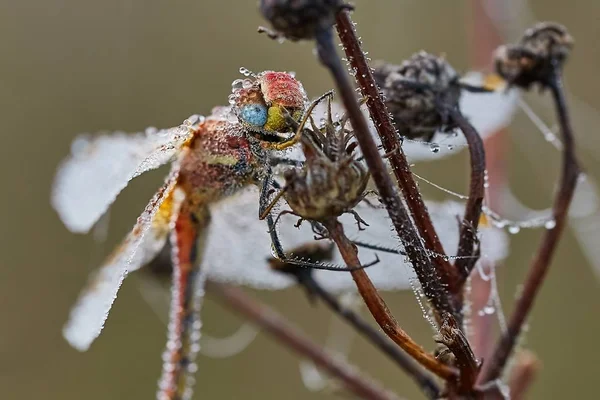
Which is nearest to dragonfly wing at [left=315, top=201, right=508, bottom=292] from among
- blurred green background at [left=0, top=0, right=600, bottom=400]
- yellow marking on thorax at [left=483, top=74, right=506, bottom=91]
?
yellow marking on thorax at [left=483, top=74, right=506, bottom=91]

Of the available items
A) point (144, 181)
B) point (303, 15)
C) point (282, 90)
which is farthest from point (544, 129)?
point (144, 181)

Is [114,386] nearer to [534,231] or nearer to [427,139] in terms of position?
[534,231]

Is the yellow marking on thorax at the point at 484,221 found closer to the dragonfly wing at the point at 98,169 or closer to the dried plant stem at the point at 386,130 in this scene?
the dried plant stem at the point at 386,130

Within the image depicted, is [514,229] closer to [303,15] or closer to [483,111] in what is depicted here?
[483,111]

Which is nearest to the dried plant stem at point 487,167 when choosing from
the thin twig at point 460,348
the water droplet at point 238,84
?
the thin twig at point 460,348

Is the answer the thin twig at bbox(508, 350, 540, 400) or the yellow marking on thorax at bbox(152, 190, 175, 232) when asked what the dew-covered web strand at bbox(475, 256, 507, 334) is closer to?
the thin twig at bbox(508, 350, 540, 400)

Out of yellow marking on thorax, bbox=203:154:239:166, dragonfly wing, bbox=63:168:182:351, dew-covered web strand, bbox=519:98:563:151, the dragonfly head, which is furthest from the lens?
dew-covered web strand, bbox=519:98:563:151

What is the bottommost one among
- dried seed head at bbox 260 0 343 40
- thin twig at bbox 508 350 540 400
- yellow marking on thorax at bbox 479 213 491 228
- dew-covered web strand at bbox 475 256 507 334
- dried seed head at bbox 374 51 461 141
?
thin twig at bbox 508 350 540 400
